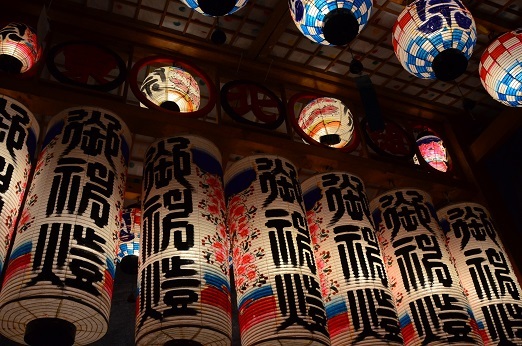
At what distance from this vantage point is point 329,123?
612cm

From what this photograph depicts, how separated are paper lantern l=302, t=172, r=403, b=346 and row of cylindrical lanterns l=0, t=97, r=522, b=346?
0.04 feet

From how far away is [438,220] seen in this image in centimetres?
604

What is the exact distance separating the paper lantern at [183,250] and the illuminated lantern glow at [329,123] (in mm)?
1631

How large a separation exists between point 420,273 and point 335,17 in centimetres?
261

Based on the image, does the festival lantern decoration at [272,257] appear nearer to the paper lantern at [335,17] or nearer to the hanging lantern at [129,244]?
the paper lantern at [335,17]

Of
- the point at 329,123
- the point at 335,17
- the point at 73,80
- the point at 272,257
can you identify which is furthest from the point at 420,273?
the point at 73,80

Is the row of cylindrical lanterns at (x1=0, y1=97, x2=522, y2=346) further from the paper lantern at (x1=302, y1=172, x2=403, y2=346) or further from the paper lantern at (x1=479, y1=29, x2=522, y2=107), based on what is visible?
the paper lantern at (x1=479, y1=29, x2=522, y2=107)

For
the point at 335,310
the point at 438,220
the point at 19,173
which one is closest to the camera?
the point at 19,173

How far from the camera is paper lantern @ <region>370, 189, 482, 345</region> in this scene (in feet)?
15.9

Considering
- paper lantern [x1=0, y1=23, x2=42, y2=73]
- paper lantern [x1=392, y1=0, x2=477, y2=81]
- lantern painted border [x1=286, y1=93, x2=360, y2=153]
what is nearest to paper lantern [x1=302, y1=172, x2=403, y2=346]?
lantern painted border [x1=286, y1=93, x2=360, y2=153]

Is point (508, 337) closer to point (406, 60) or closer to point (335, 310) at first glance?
point (335, 310)

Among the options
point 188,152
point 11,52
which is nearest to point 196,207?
point 188,152

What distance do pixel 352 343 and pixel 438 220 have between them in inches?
91.3

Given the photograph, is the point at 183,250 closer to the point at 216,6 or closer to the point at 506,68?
the point at 216,6
